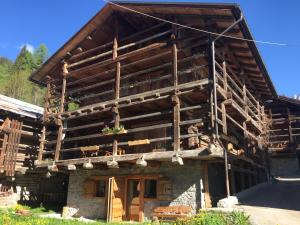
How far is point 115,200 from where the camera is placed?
46.2ft

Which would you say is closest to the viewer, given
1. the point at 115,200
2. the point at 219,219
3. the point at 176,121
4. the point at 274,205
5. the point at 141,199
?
the point at 219,219

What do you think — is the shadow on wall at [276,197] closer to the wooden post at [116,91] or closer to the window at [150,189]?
the window at [150,189]

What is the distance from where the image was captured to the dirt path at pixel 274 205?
950cm

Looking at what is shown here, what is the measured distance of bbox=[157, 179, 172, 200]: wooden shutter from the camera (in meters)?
13.0

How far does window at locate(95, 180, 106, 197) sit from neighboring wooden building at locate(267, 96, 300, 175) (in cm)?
1429

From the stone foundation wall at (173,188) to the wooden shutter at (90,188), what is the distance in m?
0.24

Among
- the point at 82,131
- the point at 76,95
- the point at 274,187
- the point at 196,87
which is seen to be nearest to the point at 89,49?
the point at 76,95

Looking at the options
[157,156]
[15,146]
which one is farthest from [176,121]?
[15,146]

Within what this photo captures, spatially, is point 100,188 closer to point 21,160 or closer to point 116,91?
point 116,91

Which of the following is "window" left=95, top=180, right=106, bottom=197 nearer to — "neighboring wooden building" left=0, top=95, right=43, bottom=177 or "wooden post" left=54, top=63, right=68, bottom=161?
"wooden post" left=54, top=63, right=68, bottom=161

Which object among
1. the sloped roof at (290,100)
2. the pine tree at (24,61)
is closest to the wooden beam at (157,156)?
the sloped roof at (290,100)

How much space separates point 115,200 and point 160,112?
4432 mm

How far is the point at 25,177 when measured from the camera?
19875 mm

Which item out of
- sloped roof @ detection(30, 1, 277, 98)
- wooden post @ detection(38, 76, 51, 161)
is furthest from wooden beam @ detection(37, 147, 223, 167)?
sloped roof @ detection(30, 1, 277, 98)
